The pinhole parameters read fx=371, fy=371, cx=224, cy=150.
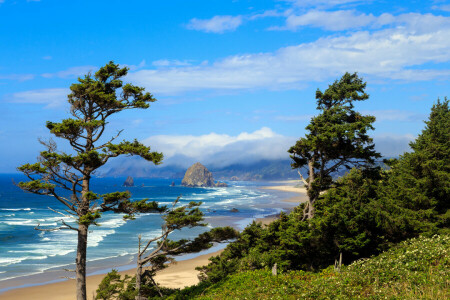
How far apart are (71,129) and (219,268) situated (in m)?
11.0

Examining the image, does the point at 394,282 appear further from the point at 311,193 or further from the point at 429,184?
the point at 429,184

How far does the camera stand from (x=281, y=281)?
46.6 feet

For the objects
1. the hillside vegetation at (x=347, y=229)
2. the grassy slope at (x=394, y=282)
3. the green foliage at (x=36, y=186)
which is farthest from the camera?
the hillside vegetation at (x=347, y=229)

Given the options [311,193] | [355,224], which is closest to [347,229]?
[355,224]

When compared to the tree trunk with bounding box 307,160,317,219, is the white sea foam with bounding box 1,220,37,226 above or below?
below

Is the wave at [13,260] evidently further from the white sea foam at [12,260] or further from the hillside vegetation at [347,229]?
the hillside vegetation at [347,229]

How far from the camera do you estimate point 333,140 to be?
20.6 metres

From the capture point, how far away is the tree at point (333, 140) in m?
20.3

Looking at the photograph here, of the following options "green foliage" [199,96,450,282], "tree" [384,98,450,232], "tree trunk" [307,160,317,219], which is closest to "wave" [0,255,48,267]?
"green foliage" [199,96,450,282]

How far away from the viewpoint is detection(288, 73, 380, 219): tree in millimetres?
20312

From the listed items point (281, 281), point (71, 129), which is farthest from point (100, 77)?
point (281, 281)

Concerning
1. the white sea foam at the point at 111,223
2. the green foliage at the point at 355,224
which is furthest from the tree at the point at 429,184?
the white sea foam at the point at 111,223

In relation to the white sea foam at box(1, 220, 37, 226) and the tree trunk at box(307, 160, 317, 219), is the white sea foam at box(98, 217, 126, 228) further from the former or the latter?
the tree trunk at box(307, 160, 317, 219)

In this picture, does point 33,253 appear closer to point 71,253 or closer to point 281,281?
point 71,253
